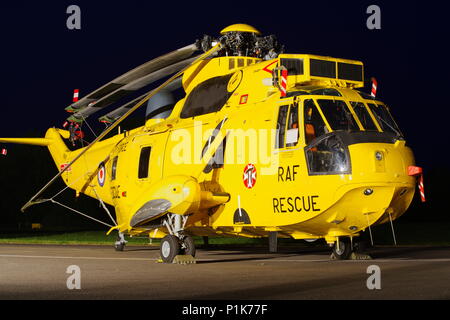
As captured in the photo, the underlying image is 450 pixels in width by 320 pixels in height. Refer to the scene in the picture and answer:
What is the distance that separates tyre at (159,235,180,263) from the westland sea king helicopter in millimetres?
24

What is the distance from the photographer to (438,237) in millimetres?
26953

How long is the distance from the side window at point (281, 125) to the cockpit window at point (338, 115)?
790 millimetres

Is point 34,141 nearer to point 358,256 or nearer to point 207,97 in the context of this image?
point 207,97

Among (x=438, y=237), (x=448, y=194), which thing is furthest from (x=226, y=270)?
(x=448, y=194)

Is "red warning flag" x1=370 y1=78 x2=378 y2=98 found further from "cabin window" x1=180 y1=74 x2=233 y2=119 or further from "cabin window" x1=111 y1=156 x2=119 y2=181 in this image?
"cabin window" x1=111 y1=156 x2=119 y2=181

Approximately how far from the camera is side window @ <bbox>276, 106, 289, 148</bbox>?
47.1 feet

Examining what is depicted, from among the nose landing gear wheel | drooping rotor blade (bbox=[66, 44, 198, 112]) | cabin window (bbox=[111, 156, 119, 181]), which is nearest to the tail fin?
the nose landing gear wheel

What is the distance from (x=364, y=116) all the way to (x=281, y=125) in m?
1.76

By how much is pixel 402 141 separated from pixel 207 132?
466 cm

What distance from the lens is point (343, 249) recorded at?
16.0 meters

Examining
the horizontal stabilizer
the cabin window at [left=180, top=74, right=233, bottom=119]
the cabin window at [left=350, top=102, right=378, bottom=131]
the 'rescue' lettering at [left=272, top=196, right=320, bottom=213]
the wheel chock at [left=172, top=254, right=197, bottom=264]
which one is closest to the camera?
the 'rescue' lettering at [left=272, top=196, right=320, bottom=213]

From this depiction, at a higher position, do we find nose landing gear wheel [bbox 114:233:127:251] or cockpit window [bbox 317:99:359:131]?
cockpit window [bbox 317:99:359:131]
